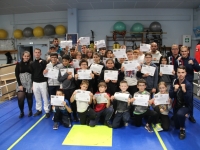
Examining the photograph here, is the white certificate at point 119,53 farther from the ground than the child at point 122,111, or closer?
farther from the ground

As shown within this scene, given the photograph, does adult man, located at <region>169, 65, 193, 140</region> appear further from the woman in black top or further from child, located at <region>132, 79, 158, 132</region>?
the woman in black top

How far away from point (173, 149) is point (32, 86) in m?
3.40

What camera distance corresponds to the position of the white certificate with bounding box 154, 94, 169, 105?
3410mm

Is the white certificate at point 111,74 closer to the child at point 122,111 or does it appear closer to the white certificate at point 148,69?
the child at point 122,111

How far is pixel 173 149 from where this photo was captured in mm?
2811

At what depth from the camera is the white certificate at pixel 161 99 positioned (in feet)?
11.2

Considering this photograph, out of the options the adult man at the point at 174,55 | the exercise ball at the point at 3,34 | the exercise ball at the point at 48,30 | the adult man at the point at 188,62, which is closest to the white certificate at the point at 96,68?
the adult man at the point at 174,55

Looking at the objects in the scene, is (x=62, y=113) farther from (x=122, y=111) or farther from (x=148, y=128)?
(x=148, y=128)

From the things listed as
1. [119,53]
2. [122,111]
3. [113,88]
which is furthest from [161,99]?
[119,53]

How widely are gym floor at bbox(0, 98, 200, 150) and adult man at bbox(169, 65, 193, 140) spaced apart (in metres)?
0.28

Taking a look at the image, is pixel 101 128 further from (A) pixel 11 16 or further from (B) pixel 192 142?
(A) pixel 11 16

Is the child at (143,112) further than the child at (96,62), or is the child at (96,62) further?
the child at (96,62)

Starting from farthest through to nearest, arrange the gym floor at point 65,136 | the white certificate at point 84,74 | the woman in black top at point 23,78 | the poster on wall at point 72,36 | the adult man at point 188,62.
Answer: the poster on wall at point 72,36 → the woman in black top at point 23,78 → the white certificate at point 84,74 → the adult man at point 188,62 → the gym floor at point 65,136

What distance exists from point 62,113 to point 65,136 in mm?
632
